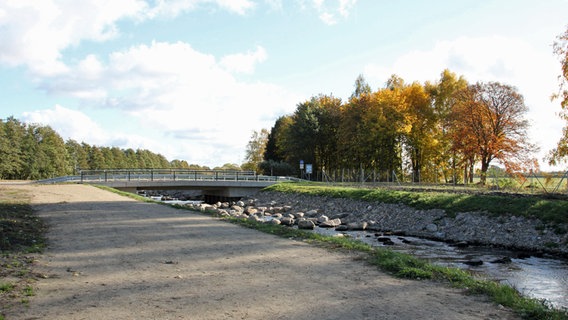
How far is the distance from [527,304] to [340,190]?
26.3m

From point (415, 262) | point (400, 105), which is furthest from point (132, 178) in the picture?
point (415, 262)

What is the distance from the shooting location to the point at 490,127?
38.4m

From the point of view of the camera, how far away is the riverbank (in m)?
15.8

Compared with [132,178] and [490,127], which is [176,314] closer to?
[490,127]

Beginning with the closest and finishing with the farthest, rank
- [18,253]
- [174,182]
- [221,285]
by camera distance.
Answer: [221,285]
[18,253]
[174,182]

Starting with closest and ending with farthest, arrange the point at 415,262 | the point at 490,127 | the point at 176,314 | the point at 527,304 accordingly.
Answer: the point at 176,314 < the point at 527,304 < the point at 415,262 < the point at 490,127

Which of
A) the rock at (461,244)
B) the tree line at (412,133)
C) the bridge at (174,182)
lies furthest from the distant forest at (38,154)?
the rock at (461,244)

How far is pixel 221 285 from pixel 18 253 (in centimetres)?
503

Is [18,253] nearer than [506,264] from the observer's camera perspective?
Yes

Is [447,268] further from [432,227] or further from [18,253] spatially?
[432,227]

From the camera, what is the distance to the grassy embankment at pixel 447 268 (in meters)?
6.54

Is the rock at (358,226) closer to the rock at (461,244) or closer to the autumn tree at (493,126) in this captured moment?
the rock at (461,244)

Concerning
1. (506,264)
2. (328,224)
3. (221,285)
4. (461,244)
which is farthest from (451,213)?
(221,285)

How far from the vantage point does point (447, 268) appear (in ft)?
29.1
